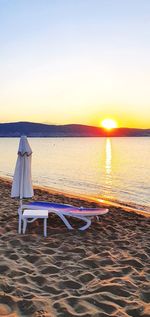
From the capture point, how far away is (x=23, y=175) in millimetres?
7207

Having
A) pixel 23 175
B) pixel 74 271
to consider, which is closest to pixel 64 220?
pixel 23 175

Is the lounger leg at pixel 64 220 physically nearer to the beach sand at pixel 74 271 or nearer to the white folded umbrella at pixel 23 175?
the beach sand at pixel 74 271

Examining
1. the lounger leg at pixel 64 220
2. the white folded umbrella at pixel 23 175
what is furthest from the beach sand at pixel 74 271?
the white folded umbrella at pixel 23 175

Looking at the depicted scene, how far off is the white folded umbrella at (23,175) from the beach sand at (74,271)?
0.83 metres

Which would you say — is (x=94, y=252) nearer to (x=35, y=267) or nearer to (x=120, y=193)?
(x=35, y=267)

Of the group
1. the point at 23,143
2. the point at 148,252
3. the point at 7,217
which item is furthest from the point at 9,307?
the point at 7,217

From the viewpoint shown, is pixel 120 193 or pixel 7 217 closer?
pixel 7 217

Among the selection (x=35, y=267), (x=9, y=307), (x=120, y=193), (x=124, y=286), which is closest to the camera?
(x=9, y=307)

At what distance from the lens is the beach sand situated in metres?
4.08

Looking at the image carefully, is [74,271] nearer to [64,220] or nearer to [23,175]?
[64,220]

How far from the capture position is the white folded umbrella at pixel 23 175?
7148mm

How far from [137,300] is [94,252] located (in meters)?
1.81

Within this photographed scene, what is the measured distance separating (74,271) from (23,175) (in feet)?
8.70

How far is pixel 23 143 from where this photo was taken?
281 inches
